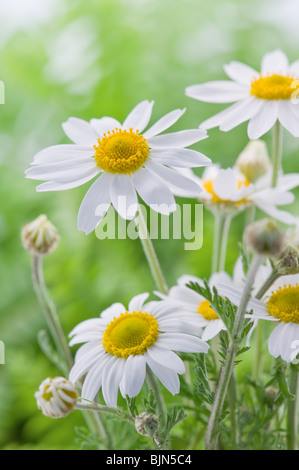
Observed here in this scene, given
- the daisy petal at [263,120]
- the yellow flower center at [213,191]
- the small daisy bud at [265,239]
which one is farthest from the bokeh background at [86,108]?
the small daisy bud at [265,239]

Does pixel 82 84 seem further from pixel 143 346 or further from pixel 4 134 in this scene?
pixel 143 346

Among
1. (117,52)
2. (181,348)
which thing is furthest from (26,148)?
(181,348)

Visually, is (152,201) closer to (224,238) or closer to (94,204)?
(94,204)

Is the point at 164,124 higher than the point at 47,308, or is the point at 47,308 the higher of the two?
the point at 164,124

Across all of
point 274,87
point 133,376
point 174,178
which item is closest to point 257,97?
point 274,87

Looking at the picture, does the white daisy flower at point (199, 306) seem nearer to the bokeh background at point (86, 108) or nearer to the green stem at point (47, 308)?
the green stem at point (47, 308)

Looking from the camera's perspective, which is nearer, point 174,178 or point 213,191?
point 174,178
